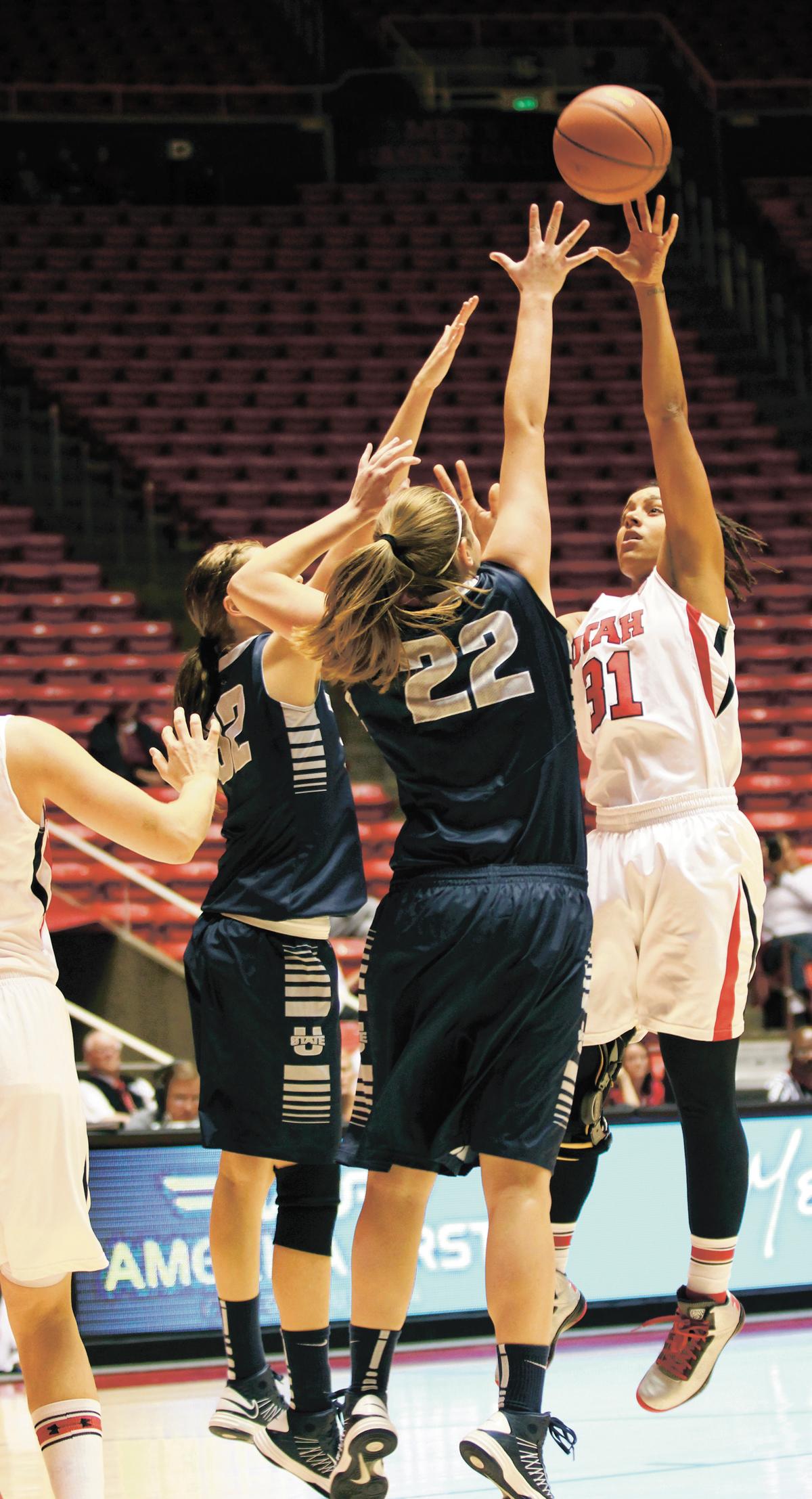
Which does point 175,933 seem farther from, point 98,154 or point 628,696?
point 98,154

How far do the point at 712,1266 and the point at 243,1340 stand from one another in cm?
118

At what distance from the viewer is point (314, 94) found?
19109 mm

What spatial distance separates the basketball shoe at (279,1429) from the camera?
12.7 ft

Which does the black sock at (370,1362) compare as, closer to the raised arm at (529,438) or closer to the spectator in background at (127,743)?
the raised arm at (529,438)

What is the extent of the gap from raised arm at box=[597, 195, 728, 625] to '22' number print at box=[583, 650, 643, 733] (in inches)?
9.1

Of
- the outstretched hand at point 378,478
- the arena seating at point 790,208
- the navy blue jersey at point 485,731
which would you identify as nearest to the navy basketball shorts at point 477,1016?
the navy blue jersey at point 485,731

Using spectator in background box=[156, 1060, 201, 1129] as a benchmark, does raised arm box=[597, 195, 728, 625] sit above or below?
above

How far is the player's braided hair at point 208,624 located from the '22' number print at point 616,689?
93 cm

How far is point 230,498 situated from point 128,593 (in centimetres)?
145

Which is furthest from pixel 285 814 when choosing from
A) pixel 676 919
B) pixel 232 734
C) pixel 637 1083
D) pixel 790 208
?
pixel 790 208

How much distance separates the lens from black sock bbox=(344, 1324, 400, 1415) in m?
3.31

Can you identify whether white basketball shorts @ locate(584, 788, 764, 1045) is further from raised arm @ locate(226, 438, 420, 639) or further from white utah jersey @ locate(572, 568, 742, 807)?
raised arm @ locate(226, 438, 420, 639)

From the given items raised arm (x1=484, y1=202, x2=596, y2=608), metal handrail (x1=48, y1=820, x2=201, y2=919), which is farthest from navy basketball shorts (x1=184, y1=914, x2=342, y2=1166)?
metal handrail (x1=48, y1=820, x2=201, y2=919)

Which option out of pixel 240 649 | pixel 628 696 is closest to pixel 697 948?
pixel 628 696
